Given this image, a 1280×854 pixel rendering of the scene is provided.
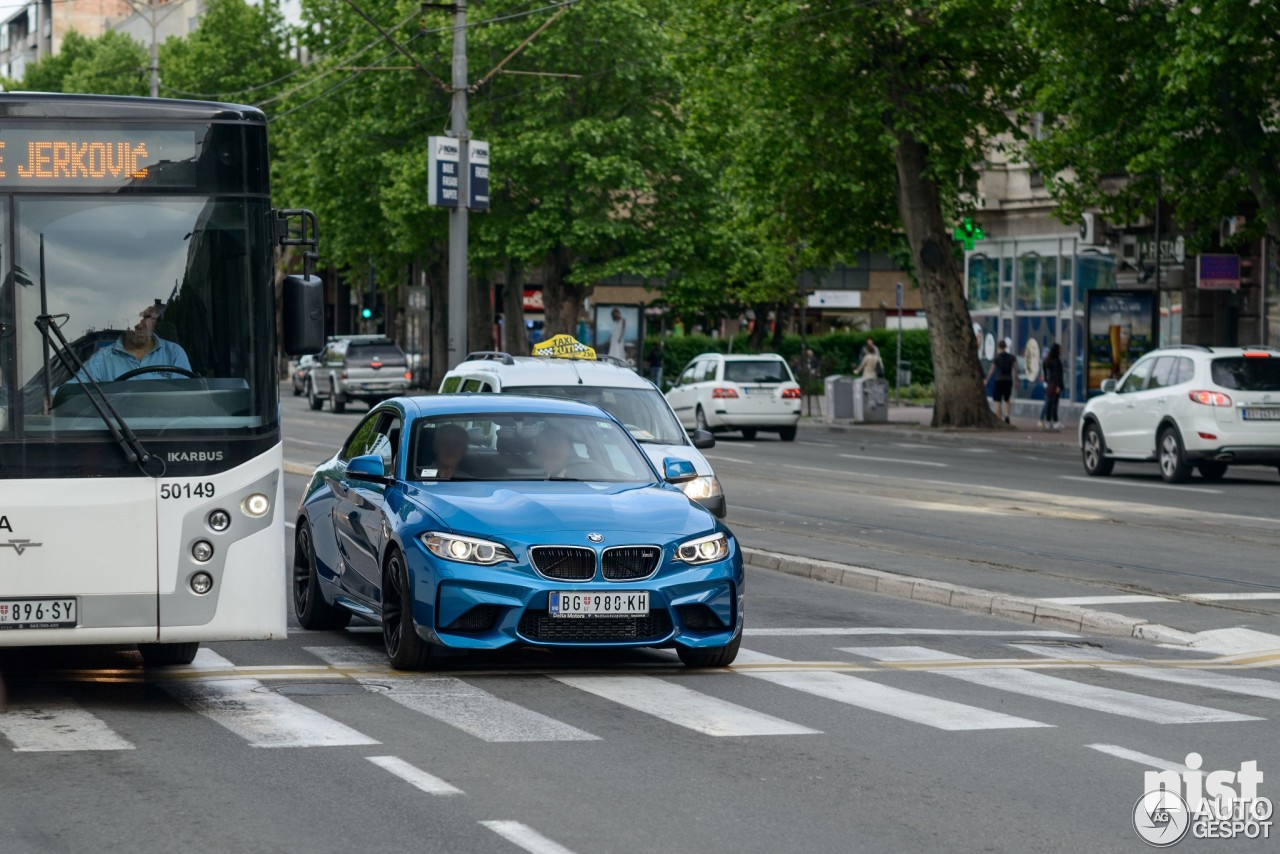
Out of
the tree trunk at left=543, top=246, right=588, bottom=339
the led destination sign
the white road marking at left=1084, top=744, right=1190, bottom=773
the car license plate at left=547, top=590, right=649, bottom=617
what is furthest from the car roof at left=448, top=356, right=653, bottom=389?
the tree trunk at left=543, top=246, right=588, bottom=339

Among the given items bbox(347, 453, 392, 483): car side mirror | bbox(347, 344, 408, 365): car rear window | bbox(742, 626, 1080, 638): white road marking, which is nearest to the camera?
bbox(347, 453, 392, 483): car side mirror

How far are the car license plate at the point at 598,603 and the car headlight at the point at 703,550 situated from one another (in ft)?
1.03

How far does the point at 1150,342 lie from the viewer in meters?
41.2

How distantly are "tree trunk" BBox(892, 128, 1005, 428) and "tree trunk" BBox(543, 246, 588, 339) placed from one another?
1733cm

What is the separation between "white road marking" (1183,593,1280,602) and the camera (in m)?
14.2

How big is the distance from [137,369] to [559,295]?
5022 centimetres

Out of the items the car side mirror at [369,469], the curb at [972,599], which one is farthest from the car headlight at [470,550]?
the curb at [972,599]

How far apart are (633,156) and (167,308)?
46794mm

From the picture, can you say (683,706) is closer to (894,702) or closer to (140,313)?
(894,702)

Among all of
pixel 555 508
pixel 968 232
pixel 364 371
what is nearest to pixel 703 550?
pixel 555 508

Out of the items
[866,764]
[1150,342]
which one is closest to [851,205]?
[1150,342]

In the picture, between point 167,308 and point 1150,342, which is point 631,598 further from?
point 1150,342

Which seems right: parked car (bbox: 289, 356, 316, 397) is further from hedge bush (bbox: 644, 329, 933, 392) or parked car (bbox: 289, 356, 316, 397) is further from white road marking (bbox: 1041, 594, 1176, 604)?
white road marking (bbox: 1041, 594, 1176, 604)

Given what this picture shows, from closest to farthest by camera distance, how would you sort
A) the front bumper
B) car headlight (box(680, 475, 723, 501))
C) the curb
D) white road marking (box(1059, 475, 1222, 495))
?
the front bumper → the curb → car headlight (box(680, 475, 723, 501)) → white road marking (box(1059, 475, 1222, 495))
